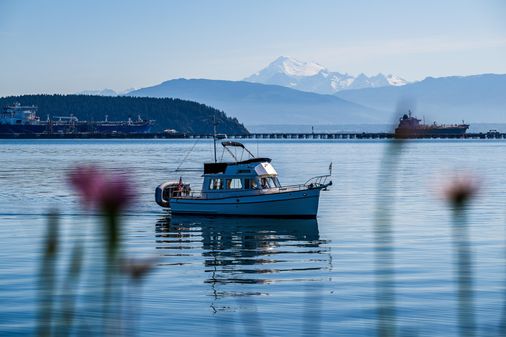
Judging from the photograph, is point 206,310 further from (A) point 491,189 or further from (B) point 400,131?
(A) point 491,189

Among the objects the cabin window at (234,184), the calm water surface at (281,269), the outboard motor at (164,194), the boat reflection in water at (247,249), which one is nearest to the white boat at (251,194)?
the cabin window at (234,184)

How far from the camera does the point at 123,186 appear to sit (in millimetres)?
2916

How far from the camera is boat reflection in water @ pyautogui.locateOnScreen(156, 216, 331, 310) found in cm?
2580

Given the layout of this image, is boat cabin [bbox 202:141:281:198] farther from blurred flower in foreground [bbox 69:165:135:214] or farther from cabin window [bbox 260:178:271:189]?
blurred flower in foreground [bbox 69:165:135:214]


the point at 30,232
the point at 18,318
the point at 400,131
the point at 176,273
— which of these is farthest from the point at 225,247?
the point at 400,131

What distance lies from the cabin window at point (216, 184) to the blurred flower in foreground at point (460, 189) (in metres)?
40.7

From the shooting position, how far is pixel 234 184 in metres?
43.8

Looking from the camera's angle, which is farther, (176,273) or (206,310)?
(176,273)

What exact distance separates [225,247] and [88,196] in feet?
105

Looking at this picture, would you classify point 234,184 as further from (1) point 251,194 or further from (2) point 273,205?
(2) point 273,205

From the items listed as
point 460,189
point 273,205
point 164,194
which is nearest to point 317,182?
point 164,194

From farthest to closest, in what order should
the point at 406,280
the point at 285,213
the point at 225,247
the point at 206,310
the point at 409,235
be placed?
the point at 285,213, the point at 409,235, the point at 225,247, the point at 406,280, the point at 206,310

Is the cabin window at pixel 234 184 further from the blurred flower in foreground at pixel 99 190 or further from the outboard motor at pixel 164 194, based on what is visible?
the blurred flower in foreground at pixel 99 190

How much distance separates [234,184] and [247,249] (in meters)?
10.00
